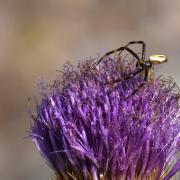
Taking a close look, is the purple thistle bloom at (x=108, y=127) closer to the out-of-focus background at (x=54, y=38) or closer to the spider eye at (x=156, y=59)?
the spider eye at (x=156, y=59)

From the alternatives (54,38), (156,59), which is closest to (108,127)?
(156,59)

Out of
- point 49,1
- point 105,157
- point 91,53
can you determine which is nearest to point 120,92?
point 105,157

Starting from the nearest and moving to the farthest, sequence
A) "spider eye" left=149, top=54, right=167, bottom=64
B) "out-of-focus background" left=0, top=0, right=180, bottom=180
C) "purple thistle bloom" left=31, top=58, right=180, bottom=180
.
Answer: "purple thistle bloom" left=31, top=58, right=180, bottom=180 < "spider eye" left=149, top=54, right=167, bottom=64 < "out-of-focus background" left=0, top=0, right=180, bottom=180

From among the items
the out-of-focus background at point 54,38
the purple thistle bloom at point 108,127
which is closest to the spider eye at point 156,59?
the purple thistle bloom at point 108,127

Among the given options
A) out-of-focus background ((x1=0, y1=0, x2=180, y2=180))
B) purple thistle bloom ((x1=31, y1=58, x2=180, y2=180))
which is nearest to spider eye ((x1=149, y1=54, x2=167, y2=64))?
purple thistle bloom ((x1=31, y1=58, x2=180, y2=180))

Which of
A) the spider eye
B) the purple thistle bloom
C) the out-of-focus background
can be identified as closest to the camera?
the purple thistle bloom

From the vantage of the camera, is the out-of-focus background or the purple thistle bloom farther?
the out-of-focus background

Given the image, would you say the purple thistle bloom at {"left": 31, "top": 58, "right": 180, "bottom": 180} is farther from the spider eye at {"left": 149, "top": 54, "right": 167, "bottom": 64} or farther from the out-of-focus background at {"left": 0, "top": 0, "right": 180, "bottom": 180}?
the out-of-focus background at {"left": 0, "top": 0, "right": 180, "bottom": 180}

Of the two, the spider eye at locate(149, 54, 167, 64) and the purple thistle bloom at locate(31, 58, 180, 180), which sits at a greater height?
the spider eye at locate(149, 54, 167, 64)
